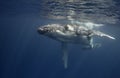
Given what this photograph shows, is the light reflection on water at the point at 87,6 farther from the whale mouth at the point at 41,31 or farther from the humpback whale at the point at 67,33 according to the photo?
the whale mouth at the point at 41,31

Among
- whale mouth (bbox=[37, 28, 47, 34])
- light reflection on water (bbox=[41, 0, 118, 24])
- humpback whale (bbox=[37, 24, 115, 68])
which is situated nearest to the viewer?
whale mouth (bbox=[37, 28, 47, 34])

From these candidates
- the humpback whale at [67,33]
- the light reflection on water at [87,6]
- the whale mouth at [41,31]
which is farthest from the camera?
the light reflection on water at [87,6]

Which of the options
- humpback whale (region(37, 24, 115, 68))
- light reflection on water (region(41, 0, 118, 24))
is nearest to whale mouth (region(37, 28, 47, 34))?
humpback whale (region(37, 24, 115, 68))

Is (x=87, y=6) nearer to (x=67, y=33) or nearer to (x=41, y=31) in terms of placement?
(x=67, y=33)

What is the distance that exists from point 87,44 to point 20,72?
186 ft

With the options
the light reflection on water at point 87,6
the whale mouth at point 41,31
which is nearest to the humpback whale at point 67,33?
the whale mouth at point 41,31

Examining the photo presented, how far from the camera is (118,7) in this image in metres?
22.9

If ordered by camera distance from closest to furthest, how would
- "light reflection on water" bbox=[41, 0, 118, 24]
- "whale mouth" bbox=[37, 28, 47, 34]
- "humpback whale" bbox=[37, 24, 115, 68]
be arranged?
"whale mouth" bbox=[37, 28, 47, 34] < "humpback whale" bbox=[37, 24, 115, 68] < "light reflection on water" bbox=[41, 0, 118, 24]

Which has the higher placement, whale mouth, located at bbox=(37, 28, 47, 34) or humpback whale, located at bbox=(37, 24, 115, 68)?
whale mouth, located at bbox=(37, 28, 47, 34)

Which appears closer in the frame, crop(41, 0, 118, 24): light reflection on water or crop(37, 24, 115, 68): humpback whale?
crop(37, 24, 115, 68): humpback whale

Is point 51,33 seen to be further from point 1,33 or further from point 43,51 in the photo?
point 43,51

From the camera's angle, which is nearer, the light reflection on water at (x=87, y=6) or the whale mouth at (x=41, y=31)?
the whale mouth at (x=41, y=31)

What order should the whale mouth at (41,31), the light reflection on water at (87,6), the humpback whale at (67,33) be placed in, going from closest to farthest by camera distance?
1. the whale mouth at (41,31)
2. the humpback whale at (67,33)
3. the light reflection on water at (87,6)

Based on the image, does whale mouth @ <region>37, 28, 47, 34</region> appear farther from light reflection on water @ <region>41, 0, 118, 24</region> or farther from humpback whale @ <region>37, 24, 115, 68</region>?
light reflection on water @ <region>41, 0, 118, 24</region>
